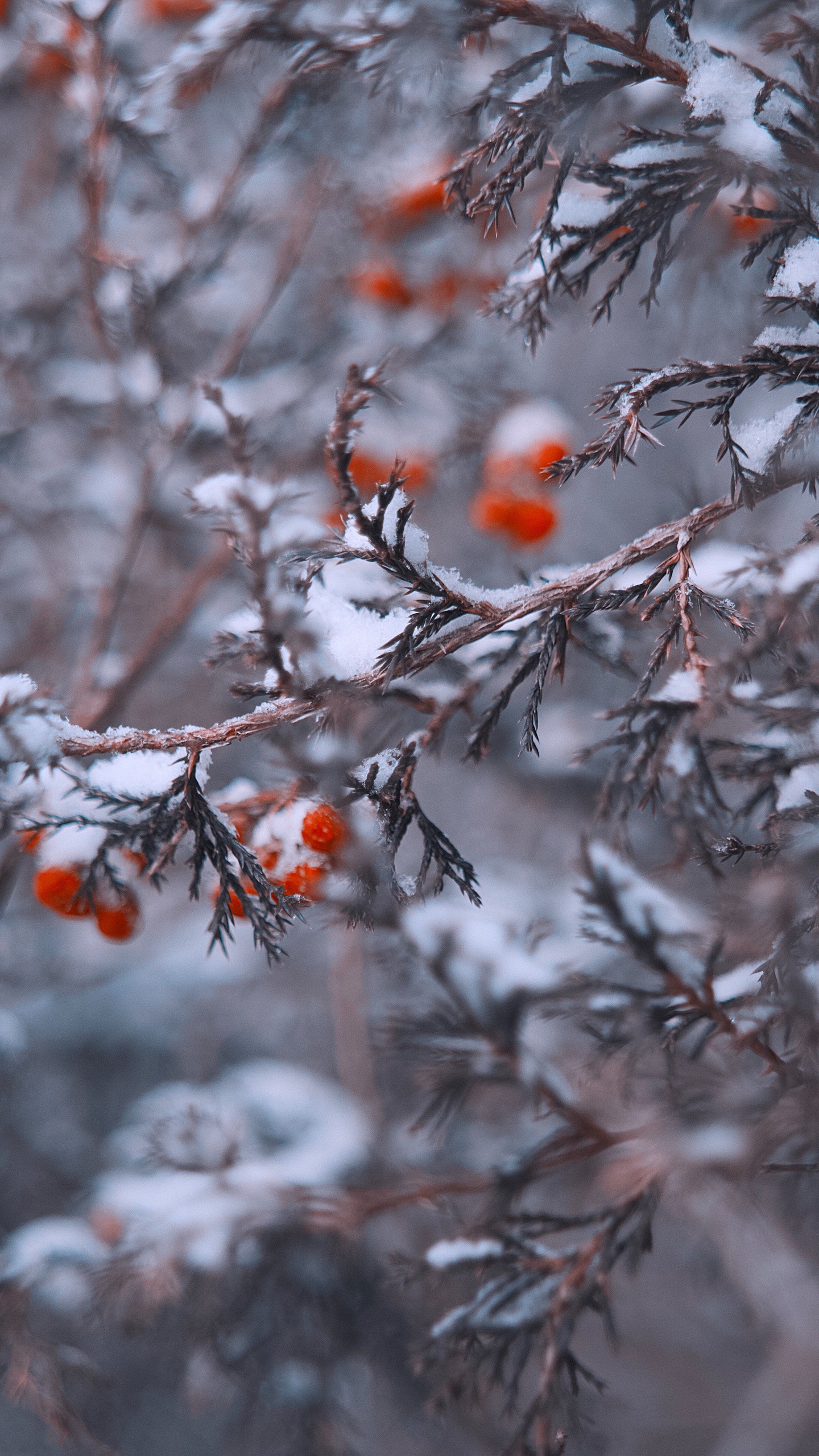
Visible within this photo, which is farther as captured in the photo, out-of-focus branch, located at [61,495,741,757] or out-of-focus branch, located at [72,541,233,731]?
out-of-focus branch, located at [72,541,233,731]

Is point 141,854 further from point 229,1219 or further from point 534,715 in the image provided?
→ point 229,1219

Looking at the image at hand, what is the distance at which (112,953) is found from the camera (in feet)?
18.1

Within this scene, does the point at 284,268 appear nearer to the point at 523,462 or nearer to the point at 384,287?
the point at 384,287

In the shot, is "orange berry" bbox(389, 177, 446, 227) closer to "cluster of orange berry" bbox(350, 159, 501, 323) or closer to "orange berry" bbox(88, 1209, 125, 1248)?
"cluster of orange berry" bbox(350, 159, 501, 323)

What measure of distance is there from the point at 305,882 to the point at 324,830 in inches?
4.0

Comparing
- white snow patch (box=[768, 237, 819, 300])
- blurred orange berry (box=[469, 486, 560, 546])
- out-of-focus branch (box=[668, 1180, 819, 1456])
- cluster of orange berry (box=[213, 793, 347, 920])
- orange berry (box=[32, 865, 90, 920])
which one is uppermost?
blurred orange berry (box=[469, 486, 560, 546])

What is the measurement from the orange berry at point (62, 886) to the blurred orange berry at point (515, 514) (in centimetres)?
201

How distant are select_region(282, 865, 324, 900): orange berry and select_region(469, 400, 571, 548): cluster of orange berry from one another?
194 centimetres

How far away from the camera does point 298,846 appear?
126 cm

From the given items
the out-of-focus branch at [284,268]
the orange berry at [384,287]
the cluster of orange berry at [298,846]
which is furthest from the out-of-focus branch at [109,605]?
the cluster of orange berry at [298,846]

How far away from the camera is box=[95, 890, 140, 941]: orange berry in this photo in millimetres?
1548

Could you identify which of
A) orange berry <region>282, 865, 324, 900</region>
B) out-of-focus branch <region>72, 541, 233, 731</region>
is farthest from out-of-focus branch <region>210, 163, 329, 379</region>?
orange berry <region>282, 865, 324, 900</region>

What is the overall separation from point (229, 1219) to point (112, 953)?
3.40 meters

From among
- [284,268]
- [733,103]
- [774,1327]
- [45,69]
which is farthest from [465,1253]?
[45,69]
